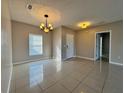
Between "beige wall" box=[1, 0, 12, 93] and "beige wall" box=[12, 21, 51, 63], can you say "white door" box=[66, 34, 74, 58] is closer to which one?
"beige wall" box=[12, 21, 51, 63]

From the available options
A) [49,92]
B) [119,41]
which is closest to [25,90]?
[49,92]

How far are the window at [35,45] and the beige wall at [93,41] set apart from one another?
3.10m

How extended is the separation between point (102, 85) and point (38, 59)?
427 centimetres

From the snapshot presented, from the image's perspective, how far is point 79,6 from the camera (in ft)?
9.05

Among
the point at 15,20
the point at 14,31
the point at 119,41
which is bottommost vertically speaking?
the point at 119,41

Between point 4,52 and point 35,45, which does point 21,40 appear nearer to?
point 35,45

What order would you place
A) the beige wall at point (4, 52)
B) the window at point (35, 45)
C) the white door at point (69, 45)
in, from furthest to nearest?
the white door at point (69, 45) < the window at point (35, 45) < the beige wall at point (4, 52)

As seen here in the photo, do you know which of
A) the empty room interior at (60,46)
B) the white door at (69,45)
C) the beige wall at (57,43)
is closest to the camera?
the empty room interior at (60,46)

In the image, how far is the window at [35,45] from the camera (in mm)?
5027

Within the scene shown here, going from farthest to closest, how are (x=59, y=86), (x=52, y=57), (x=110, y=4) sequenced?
(x=52, y=57)
(x=110, y=4)
(x=59, y=86)

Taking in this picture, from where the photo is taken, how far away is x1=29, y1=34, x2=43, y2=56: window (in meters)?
5.03

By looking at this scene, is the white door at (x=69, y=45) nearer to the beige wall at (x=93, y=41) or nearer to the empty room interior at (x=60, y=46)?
the empty room interior at (x=60, y=46)

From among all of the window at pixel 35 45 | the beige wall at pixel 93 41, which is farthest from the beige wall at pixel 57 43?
the beige wall at pixel 93 41

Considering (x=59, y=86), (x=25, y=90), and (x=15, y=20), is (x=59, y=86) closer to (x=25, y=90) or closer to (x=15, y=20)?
(x=25, y=90)
